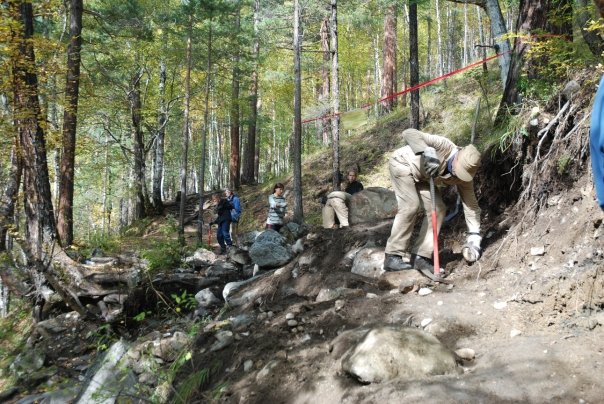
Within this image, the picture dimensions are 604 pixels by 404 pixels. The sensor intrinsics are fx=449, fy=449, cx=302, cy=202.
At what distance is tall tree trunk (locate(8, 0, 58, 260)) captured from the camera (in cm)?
790

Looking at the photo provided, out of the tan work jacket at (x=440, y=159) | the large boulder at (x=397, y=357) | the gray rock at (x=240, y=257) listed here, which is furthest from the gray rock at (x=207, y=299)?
the large boulder at (x=397, y=357)

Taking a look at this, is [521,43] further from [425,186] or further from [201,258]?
[201,258]

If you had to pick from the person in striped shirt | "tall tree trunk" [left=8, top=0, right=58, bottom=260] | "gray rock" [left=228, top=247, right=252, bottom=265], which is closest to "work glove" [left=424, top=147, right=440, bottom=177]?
"gray rock" [left=228, top=247, right=252, bottom=265]

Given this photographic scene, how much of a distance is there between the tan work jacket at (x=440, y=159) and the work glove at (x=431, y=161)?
10cm

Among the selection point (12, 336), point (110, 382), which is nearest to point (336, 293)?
point (110, 382)

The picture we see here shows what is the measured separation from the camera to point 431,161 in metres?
4.77

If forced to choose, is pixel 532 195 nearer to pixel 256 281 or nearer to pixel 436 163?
pixel 436 163

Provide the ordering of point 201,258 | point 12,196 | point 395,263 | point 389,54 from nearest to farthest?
point 395,263 → point 12,196 → point 201,258 → point 389,54

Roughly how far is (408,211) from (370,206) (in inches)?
177

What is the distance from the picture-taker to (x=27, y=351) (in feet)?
26.0

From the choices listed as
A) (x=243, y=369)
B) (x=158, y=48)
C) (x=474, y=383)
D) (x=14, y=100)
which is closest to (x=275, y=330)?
(x=243, y=369)

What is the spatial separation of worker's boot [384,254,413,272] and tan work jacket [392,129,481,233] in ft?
2.74

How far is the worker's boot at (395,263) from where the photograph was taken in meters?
5.18

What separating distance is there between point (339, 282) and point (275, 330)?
155 centimetres
